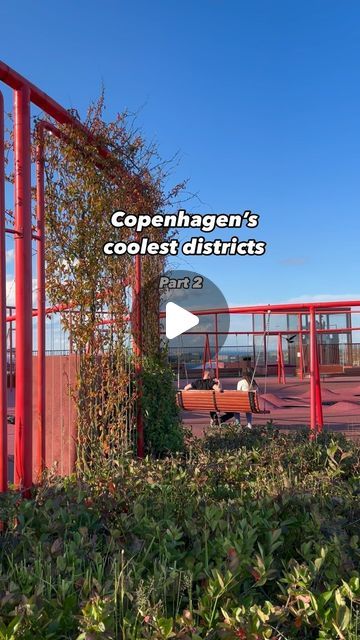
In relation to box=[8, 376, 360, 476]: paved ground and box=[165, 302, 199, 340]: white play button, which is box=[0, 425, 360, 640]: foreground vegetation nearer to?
box=[165, 302, 199, 340]: white play button

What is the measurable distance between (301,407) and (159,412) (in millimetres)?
7762

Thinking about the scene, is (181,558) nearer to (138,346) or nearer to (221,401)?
(138,346)

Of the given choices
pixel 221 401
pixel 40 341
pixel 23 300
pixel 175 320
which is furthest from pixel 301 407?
pixel 23 300

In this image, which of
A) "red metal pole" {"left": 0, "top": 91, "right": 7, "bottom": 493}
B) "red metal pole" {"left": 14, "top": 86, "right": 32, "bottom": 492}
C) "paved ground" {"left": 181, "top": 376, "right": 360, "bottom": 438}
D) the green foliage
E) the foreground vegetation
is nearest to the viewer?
the foreground vegetation

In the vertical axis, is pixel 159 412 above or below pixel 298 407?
above

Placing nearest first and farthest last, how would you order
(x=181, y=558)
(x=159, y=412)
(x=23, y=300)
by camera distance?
1. (x=181, y=558)
2. (x=23, y=300)
3. (x=159, y=412)

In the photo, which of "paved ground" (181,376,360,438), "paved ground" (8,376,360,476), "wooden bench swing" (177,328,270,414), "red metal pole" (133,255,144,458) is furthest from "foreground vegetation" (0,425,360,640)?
"paved ground" (181,376,360,438)

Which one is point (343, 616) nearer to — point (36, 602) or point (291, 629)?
point (291, 629)

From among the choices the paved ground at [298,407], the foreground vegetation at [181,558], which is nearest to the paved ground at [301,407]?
the paved ground at [298,407]

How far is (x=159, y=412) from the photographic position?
6152 millimetres

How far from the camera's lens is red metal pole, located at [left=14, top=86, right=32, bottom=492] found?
4199mm

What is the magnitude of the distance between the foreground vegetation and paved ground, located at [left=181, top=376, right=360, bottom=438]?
4531 mm

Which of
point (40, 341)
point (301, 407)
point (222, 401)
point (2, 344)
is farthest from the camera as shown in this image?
point (301, 407)

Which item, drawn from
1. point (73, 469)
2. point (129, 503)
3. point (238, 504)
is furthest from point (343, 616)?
point (73, 469)
